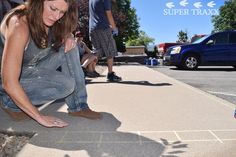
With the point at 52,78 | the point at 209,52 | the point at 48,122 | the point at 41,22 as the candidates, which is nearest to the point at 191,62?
the point at 209,52

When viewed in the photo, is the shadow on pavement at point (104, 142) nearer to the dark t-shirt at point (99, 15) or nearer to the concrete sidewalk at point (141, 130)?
the concrete sidewalk at point (141, 130)

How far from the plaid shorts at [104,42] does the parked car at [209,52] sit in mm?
7548

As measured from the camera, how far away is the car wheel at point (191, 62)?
14.8 m

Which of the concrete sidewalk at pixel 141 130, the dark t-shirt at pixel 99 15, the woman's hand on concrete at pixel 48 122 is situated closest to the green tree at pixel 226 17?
the dark t-shirt at pixel 99 15

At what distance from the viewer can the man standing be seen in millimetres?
7668

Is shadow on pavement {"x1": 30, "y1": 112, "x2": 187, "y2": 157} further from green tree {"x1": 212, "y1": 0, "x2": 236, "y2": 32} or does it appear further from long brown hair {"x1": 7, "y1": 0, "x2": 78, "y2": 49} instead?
green tree {"x1": 212, "y1": 0, "x2": 236, "y2": 32}

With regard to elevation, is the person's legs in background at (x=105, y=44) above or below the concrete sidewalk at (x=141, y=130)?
above

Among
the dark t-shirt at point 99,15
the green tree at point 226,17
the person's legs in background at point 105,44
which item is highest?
the green tree at point 226,17

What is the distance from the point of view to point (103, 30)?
7703 mm

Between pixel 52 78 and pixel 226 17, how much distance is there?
66922mm

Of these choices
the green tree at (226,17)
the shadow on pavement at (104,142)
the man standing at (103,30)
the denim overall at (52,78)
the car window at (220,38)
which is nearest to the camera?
the shadow on pavement at (104,142)

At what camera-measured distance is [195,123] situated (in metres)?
3.90

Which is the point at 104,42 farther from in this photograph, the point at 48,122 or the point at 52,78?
the point at 48,122

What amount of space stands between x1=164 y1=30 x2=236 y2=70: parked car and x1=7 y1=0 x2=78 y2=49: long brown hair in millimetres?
11632
